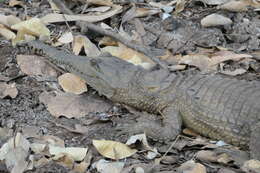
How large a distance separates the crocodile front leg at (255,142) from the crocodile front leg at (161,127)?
1.74 ft

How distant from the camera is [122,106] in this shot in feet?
14.5

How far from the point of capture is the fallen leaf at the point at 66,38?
500 cm

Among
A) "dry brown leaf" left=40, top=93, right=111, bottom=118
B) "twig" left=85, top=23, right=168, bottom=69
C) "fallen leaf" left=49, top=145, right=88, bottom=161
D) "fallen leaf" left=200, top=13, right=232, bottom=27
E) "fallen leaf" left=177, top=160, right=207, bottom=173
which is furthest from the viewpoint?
"fallen leaf" left=200, top=13, right=232, bottom=27

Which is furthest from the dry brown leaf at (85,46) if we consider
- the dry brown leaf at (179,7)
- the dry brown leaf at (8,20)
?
the dry brown leaf at (179,7)

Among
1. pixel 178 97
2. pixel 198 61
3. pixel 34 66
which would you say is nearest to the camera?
pixel 178 97

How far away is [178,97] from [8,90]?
125 cm

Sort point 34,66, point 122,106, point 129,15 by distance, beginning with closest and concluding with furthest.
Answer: point 122,106, point 34,66, point 129,15

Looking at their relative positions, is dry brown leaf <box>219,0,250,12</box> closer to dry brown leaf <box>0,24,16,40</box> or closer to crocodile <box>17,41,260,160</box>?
crocodile <box>17,41,260,160</box>

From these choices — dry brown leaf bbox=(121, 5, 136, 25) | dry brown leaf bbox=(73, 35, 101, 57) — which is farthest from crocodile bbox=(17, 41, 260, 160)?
dry brown leaf bbox=(121, 5, 136, 25)

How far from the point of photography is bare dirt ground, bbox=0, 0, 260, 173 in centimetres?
376

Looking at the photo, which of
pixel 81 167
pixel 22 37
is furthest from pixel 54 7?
pixel 81 167

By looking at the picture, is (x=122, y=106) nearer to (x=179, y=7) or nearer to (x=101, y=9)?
(x=101, y=9)

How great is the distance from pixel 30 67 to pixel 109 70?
641mm

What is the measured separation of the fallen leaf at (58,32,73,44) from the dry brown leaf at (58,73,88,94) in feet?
1.59
